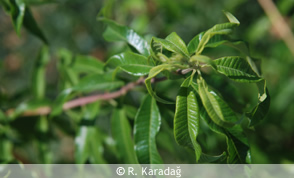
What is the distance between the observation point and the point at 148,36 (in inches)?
39.4

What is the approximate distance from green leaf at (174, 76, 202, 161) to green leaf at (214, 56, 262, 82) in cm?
8

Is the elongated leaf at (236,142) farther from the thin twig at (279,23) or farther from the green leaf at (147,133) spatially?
the thin twig at (279,23)

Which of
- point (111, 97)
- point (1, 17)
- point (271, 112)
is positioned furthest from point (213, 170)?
point (1, 17)

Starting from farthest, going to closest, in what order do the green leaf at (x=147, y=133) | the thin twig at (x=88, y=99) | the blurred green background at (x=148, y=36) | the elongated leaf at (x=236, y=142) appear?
the blurred green background at (x=148, y=36) < the thin twig at (x=88, y=99) < the green leaf at (x=147, y=133) < the elongated leaf at (x=236, y=142)

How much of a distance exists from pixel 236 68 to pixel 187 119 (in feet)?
0.52

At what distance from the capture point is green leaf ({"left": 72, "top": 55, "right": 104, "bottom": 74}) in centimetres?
112

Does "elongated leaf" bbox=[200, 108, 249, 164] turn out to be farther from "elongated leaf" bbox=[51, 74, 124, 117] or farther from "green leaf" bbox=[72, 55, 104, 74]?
"green leaf" bbox=[72, 55, 104, 74]

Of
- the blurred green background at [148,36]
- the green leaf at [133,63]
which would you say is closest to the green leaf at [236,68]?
the green leaf at [133,63]

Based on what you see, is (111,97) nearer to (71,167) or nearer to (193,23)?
(71,167)

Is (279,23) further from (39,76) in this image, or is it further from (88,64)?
(39,76)

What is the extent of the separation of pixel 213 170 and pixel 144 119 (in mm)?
737

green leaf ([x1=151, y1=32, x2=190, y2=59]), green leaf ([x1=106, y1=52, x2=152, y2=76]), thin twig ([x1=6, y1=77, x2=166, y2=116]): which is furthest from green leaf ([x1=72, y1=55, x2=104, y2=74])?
green leaf ([x1=151, y1=32, x2=190, y2=59])

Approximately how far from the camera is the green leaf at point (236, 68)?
634 millimetres

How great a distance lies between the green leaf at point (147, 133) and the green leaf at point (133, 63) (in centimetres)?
15
